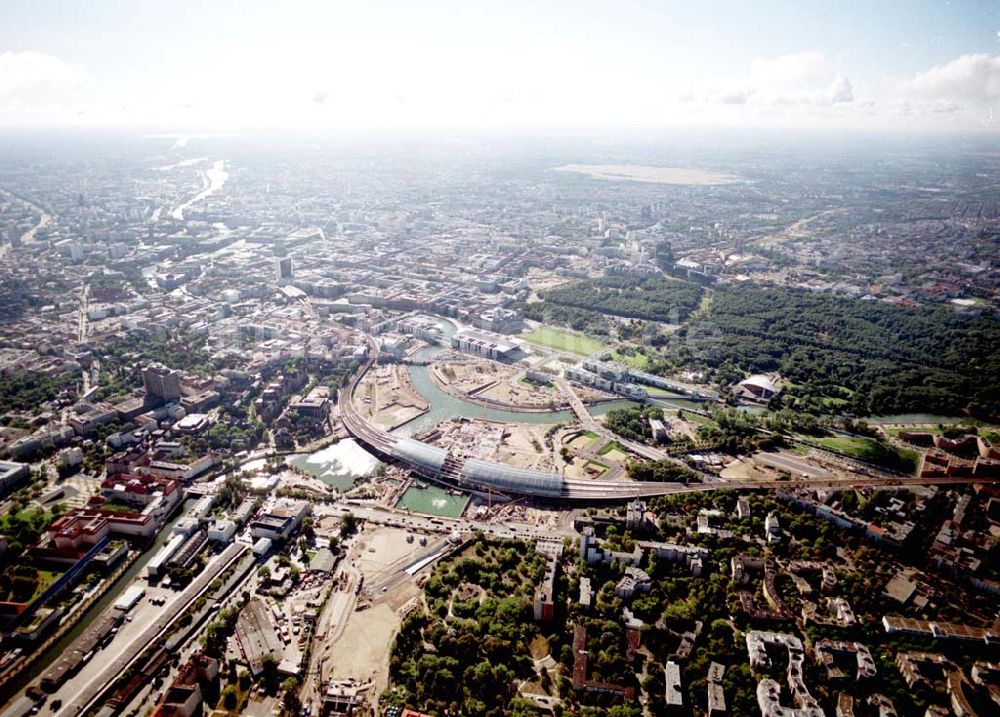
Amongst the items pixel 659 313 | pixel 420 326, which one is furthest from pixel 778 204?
pixel 420 326

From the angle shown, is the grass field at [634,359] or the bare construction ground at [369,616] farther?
the grass field at [634,359]

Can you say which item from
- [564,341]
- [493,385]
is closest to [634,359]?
[564,341]

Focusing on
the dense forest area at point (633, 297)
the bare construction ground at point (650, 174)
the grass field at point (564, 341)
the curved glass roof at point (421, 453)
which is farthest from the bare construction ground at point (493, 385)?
the bare construction ground at point (650, 174)

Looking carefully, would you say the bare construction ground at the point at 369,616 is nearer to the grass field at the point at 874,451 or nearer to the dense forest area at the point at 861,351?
the grass field at the point at 874,451

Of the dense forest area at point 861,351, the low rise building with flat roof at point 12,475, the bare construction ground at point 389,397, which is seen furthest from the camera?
the dense forest area at point 861,351

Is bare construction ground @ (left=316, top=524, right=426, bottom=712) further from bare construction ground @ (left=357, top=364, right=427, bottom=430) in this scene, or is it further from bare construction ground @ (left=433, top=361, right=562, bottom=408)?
bare construction ground @ (left=433, top=361, right=562, bottom=408)

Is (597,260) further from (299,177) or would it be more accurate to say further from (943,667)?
(299,177)
